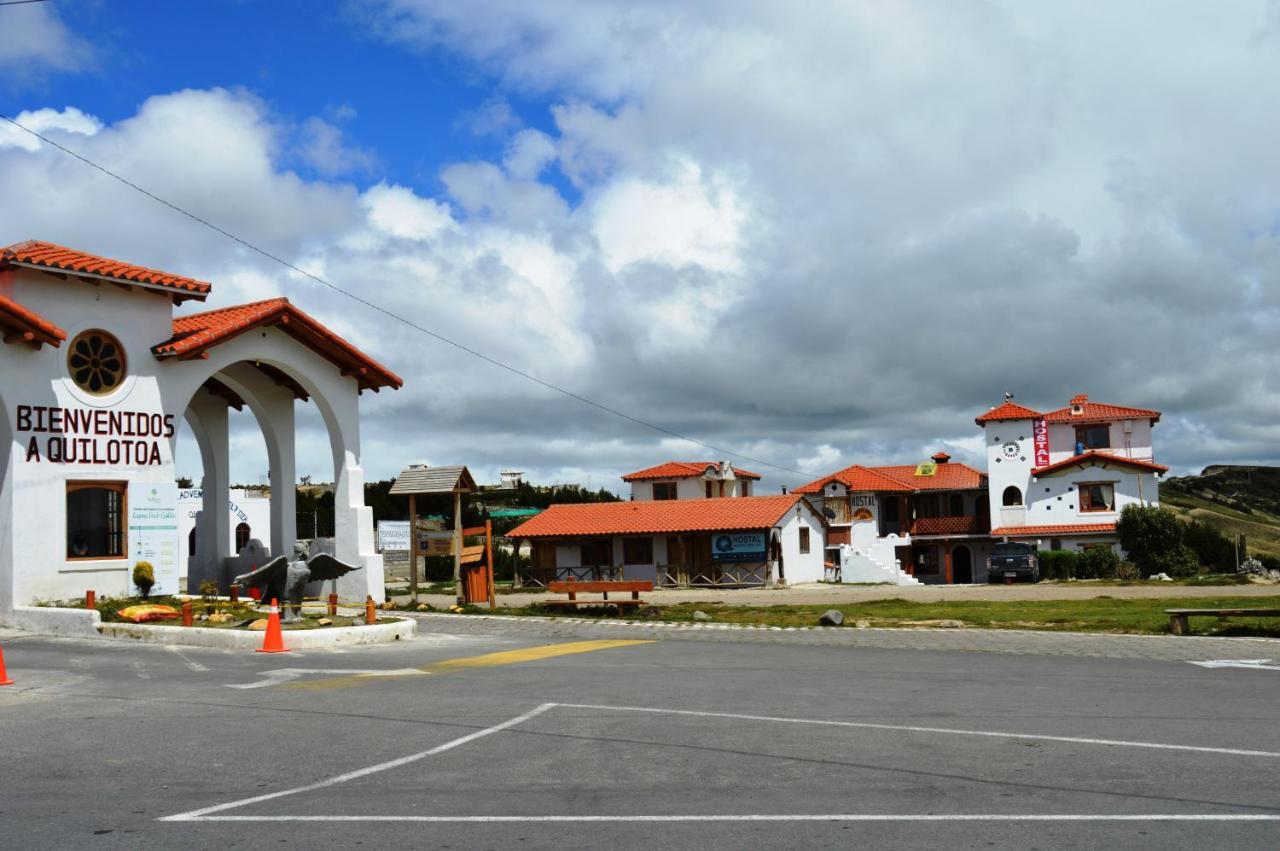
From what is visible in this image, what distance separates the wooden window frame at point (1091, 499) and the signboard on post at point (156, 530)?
46.8 meters

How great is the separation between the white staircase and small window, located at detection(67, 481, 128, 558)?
40901 mm

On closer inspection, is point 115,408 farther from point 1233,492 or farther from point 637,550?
point 1233,492

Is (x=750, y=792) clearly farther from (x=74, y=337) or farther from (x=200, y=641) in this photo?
(x=74, y=337)

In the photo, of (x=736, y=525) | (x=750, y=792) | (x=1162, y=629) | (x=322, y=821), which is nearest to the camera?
(x=322, y=821)

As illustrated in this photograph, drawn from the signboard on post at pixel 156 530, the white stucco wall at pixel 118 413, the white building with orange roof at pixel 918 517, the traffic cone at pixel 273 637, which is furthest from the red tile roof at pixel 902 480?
the traffic cone at pixel 273 637

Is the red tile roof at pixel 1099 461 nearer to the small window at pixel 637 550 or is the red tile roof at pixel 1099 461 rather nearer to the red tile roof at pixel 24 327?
the small window at pixel 637 550

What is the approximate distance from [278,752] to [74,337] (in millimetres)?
15375

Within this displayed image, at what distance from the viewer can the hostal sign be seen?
20703 millimetres

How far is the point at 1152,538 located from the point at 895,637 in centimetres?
3726

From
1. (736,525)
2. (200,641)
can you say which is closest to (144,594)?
(200,641)

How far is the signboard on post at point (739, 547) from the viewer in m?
52.5

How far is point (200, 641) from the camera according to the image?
18.1 metres

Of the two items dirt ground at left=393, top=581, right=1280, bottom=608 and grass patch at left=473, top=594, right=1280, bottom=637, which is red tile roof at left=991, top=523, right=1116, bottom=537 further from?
grass patch at left=473, top=594, right=1280, bottom=637

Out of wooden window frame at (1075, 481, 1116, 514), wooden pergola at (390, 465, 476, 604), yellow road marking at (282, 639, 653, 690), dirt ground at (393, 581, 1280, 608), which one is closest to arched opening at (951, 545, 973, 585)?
wooden window frame at (1075, 481, 1116, 514)
